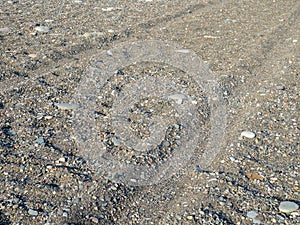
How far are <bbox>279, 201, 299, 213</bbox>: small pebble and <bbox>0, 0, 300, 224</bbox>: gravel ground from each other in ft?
0.05

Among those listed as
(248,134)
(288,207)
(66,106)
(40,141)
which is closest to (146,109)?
(66,106)

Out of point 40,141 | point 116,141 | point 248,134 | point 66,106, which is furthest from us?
point 66,106

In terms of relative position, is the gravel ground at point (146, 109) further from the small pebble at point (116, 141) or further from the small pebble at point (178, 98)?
the small pebble at point (178, 98)

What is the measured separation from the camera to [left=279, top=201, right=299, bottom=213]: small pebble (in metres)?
3.29

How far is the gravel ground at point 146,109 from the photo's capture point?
10.9ft

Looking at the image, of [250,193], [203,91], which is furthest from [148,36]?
[250,193]

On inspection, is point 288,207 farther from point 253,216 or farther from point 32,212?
point 32,212

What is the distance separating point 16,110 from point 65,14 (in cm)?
282

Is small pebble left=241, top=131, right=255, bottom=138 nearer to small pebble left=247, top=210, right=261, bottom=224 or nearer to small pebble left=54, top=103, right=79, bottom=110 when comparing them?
small pebble left=247, top=210, right=261, bottom=224

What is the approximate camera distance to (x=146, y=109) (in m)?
4.61

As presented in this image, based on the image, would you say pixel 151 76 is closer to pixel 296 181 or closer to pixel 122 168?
pixel 122 168

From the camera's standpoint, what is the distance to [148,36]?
6211 millimetres

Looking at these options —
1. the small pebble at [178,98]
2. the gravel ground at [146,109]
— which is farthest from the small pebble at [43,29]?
the small pebble at [178,98]

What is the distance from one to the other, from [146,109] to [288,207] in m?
1.75
